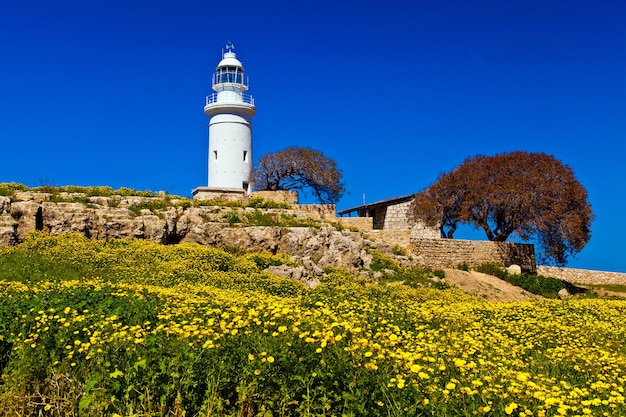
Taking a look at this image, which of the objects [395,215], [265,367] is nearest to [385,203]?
[395,215]

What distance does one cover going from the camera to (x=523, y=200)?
106ft

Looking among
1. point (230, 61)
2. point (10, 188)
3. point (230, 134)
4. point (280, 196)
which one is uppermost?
point (230, 61)

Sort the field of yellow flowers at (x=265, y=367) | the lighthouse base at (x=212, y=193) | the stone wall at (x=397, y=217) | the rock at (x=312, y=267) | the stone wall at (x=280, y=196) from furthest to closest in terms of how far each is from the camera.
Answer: the stone wall at (x=397, y=217)
the lighthouse base at (x=212, y=193)
the stone wall at (x=280, y=196)
the rock at (x=312, y=267)
the field of yellow flowers at (x=265, y=367)

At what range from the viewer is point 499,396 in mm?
5242

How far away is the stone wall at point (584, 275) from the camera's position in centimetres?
3847

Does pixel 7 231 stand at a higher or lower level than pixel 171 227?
lower

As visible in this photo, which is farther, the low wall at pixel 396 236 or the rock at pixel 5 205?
the low wall at pixel 396 236

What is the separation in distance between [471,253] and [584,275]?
12.4 meters

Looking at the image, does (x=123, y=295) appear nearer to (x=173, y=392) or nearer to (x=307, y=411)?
(x=173, y=392)

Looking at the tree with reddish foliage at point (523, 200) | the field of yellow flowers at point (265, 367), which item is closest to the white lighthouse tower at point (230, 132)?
the tree with reddish foliage at point (523, 200)

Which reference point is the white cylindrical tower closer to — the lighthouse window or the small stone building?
the lighthouse window

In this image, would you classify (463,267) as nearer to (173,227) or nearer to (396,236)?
(396,236)

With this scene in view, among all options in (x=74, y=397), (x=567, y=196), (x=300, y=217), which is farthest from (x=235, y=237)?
(x=567, y=196)

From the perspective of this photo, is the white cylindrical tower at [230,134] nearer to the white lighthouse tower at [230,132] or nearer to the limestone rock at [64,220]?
the white lighthouse tower at [230,132]
